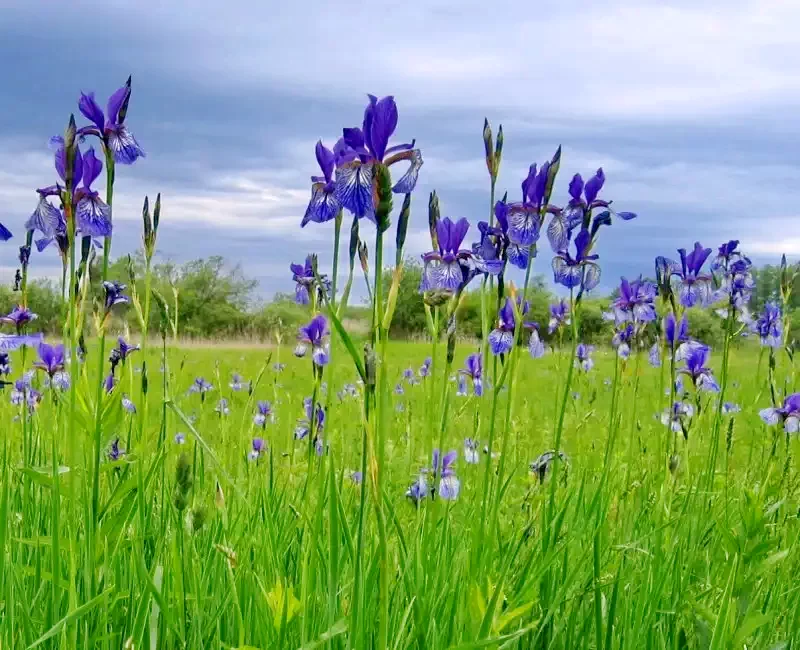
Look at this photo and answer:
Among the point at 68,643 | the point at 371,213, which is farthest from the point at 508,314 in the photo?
the point at 68,643

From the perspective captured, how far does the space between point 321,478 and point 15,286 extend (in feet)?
8.88

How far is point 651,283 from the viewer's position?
4.46m

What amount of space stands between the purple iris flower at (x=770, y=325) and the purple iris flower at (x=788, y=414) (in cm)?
118

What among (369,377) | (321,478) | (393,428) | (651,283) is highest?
(651,283)

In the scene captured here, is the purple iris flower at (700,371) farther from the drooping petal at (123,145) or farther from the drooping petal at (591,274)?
the drooping petal at (123,145)

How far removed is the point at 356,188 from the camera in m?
1.65

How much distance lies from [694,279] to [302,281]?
220 centimetres

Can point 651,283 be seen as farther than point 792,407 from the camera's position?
No

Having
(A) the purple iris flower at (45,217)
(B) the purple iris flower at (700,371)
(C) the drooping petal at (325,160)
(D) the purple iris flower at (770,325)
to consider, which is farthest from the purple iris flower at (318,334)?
(D) the purple iris flower at (770,325)

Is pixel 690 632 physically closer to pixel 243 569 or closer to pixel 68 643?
pixel 243 569

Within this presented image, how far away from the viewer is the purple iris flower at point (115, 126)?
7.49 ft

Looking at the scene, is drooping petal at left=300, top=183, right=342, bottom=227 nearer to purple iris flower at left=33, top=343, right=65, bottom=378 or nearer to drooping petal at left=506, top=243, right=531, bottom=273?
drooping petal at left=506, top=243, right=531, bottom=273

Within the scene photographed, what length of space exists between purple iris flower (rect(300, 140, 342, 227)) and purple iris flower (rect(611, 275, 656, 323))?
282cm

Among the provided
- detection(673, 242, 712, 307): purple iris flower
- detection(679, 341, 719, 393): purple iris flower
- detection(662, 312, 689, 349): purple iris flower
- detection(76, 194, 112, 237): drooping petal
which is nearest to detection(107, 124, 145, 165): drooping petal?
detection(76, 194, 112, 237): drooping petal
